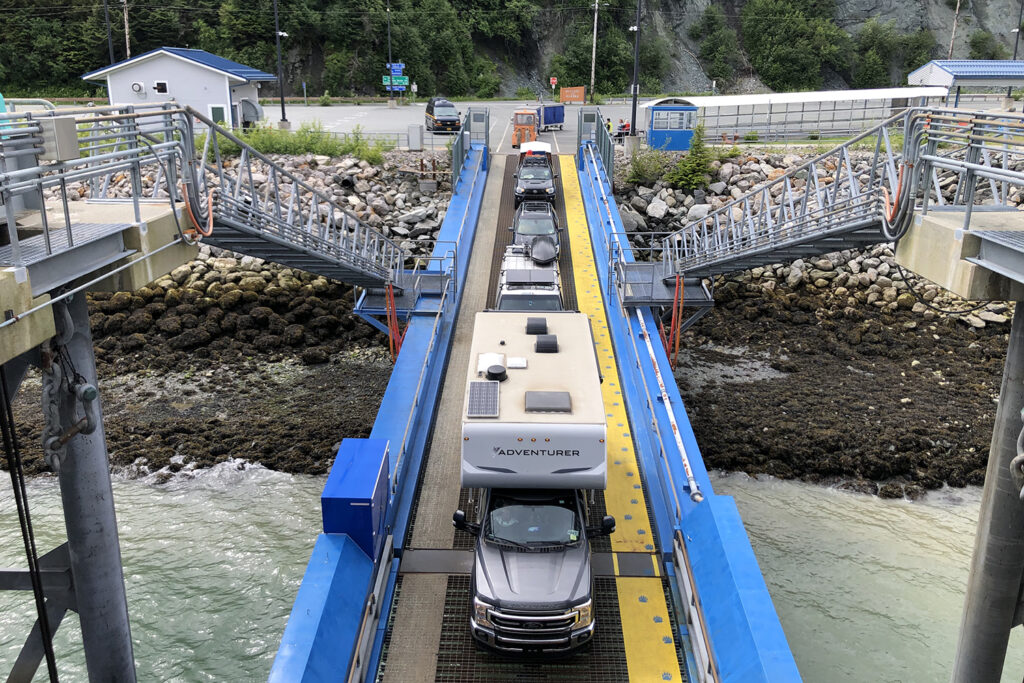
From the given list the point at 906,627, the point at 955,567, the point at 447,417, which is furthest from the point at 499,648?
the point at 955,567

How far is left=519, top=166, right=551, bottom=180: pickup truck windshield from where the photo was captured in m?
27.8

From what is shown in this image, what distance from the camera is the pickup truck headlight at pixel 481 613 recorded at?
1030 centimetres

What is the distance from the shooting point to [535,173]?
2797 centimetres

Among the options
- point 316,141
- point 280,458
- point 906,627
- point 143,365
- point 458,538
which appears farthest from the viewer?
point 316,141

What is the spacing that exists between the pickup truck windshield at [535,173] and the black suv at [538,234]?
3424 millimetres

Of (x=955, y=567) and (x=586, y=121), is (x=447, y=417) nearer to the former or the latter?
(x=955, y=567)

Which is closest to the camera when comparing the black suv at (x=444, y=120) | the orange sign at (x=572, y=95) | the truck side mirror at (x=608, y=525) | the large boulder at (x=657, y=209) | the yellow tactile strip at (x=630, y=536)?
the yellow tactile strip at (x=630, y=536)

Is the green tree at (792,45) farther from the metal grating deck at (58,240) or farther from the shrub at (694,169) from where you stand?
the metal grating deck at (58,240)

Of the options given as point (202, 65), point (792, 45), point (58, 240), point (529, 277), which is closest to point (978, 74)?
point (529, 277)

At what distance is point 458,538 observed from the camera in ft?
41.9

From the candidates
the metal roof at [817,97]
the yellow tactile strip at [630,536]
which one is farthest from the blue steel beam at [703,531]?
the metal roof at [817,97]

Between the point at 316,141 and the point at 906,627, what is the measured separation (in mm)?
31160

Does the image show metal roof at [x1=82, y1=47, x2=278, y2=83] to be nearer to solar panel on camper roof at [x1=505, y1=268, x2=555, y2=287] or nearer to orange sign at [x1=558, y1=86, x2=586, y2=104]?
orange sign at [x1=558, y1=86, x2=586, y2=104]

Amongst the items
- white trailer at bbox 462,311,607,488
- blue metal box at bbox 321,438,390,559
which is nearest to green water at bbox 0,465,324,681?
blue metal box at bbox 321,438,390,559
